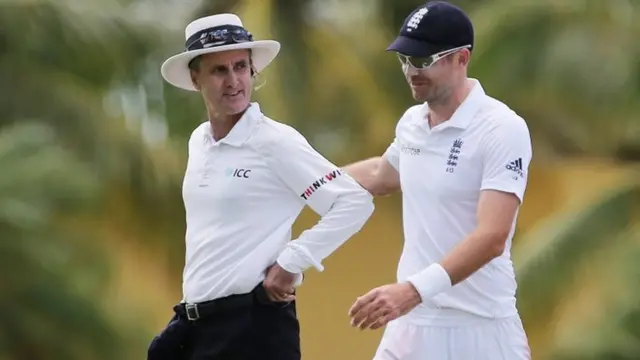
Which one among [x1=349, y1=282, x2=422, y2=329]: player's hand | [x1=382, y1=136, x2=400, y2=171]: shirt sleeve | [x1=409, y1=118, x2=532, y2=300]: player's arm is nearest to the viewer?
[x1=349, y1=282, x2=422, y2=329]: player's hand

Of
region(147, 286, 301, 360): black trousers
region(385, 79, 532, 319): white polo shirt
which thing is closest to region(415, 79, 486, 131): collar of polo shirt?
region(385, 79, 532, 319): white polo shirt

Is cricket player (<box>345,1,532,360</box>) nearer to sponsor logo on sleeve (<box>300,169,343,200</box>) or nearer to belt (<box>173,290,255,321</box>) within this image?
sponsor logo on sleeve (<box>300,169,343,200</box>)

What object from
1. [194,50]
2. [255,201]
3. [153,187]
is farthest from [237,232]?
[153,187]

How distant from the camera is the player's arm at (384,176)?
Result: 4.59 meters

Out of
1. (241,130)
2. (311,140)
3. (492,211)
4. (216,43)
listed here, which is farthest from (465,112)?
(311,140)

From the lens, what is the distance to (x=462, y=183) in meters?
4.05

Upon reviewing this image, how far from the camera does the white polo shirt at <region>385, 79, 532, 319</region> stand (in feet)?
13.1

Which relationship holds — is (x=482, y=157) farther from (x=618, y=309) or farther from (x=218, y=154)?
(x=618, y=309)

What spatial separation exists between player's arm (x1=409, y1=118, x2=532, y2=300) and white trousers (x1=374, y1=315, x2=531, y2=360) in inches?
11.3

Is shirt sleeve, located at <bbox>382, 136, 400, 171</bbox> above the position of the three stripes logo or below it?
below

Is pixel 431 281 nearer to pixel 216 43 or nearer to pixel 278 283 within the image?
pixel 278 283

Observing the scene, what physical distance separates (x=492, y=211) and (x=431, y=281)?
28 centimetres

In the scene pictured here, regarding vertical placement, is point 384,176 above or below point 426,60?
below

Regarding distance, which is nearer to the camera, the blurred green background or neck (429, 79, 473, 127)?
neck (429, 79, 473, 127)
